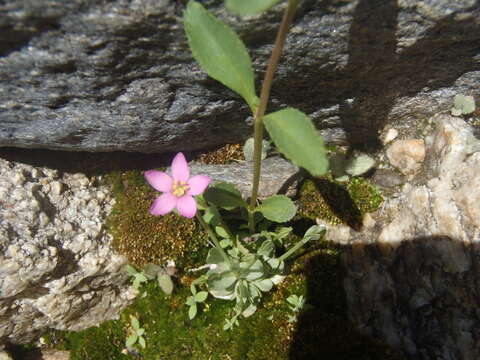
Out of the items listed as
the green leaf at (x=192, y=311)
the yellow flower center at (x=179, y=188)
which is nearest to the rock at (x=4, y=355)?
the green leaf at (x=192, y=311)

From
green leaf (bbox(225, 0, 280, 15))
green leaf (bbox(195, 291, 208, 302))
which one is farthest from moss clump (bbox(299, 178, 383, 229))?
green leaf (bbox(225, 0, 280, 15))

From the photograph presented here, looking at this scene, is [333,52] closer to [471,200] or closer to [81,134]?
[471,200]

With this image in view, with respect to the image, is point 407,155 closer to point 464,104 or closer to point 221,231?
point 464,104

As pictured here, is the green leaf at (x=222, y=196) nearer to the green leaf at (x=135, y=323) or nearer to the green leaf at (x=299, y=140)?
the green leaf at (x=299, y=140)

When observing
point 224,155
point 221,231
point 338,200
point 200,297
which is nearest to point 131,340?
point 200,297

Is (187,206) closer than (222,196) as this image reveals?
Yes

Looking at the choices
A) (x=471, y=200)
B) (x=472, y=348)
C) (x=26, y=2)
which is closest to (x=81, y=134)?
(x=26, y=2)
